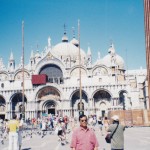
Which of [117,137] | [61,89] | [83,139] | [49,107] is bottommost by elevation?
[117,137]

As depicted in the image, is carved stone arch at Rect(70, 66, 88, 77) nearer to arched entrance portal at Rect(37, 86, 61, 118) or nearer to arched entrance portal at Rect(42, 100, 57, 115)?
arched entrance portal at Rect(37, 86, 61, 118)

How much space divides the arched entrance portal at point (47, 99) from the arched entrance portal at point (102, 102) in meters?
7.20

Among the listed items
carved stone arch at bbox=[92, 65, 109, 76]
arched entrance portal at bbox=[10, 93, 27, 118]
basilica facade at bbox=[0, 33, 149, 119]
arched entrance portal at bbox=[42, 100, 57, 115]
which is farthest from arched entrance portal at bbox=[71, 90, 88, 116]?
arched entrance portal at bbox=[10, 93, 27, 118]

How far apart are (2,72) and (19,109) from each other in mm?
10562

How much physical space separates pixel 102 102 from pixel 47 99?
10.5 m

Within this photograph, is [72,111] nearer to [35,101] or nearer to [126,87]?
[35,101]

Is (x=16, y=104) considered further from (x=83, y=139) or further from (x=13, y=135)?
(x=83, y=139)

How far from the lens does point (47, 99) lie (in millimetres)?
56312

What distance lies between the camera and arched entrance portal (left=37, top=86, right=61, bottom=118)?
56237 mm

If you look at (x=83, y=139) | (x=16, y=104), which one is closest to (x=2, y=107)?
(x=16, y=104)

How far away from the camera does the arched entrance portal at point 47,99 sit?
5624 cm

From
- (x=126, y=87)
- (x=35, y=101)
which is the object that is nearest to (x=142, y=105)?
(x=126, y=87)

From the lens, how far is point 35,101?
55375 mm

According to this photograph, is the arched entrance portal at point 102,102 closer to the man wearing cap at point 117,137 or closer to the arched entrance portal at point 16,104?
the arched entrance portal at point 16,104
